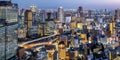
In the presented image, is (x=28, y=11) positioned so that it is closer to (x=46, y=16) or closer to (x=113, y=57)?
(x=46, y=16)

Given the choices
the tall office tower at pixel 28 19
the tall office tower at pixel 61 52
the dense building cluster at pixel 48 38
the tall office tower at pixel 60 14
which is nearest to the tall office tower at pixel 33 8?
the dense building cluster at pixel 48 38

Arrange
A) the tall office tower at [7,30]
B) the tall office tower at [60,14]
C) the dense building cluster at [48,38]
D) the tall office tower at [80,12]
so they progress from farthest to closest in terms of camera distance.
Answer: the tall office tower at [80,12] < the tall office tower at [60,14] < the dense building cluster at [48,38] < the tall office tower at [7,30]

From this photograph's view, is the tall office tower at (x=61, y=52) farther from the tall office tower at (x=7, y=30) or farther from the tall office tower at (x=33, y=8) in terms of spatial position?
the tall office tower at (x=33, y=8)

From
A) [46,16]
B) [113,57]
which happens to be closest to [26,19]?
[46,16]

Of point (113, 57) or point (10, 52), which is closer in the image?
point (10, 52)

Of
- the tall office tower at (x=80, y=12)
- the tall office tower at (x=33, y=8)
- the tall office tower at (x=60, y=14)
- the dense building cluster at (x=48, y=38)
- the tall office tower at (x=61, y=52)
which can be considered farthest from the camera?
the tall office tower at (x=80, y=12)

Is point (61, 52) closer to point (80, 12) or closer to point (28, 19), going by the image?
point (28, 19)

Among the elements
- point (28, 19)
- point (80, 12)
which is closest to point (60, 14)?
point (80, 12)

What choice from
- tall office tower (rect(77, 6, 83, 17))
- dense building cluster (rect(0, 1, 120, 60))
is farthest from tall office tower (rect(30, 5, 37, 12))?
tall office tower (rect(77, 6, 83, 17))

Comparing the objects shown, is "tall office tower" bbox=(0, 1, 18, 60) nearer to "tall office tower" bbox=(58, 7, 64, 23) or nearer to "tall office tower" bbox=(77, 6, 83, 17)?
"tall office tower" bbox=(58, 7, 64, 23)
